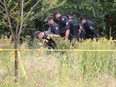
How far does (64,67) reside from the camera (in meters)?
7.43

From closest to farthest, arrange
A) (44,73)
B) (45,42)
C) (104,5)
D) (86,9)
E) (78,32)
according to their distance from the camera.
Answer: (44,73), (45,42), (78,32), (86,9), (104,5)

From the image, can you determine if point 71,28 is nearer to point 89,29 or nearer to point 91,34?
point 89,29

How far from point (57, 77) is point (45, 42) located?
263cm

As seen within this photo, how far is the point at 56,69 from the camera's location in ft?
24.7

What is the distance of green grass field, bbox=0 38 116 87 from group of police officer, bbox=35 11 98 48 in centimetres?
282

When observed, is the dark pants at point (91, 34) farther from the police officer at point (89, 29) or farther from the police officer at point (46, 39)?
the police officer at point (46, 39)

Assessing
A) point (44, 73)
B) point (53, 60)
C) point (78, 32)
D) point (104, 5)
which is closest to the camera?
point (44, 73)

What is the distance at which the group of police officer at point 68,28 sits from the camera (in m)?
11.3

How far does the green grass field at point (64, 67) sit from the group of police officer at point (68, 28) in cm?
282

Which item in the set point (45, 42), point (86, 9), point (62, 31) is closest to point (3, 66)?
point (45, 42)

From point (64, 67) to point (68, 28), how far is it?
4075 mm

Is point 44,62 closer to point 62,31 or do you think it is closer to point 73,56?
point 73,56

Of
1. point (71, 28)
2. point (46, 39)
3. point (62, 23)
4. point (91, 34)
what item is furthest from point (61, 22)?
point (46, 39)

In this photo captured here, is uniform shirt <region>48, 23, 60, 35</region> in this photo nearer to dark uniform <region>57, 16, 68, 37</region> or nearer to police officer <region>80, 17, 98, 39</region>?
dark uniform <region>57, 16, 68, 37</region>
